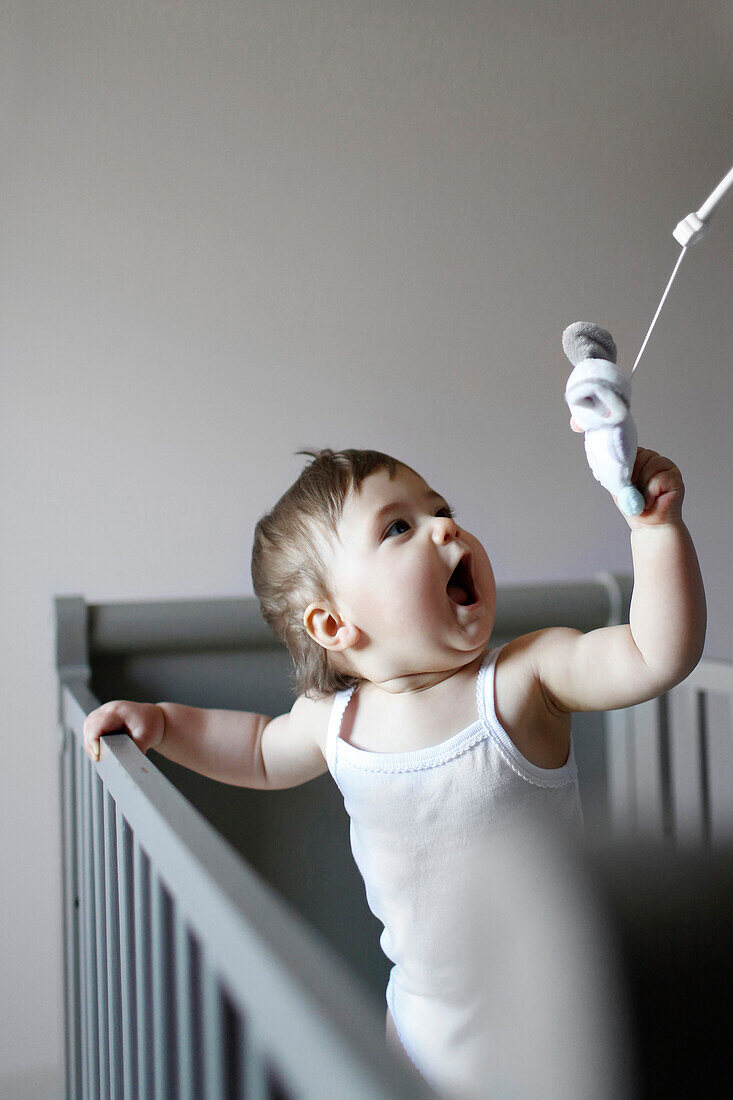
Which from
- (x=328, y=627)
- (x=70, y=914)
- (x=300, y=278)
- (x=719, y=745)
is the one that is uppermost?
(x=300, y=278)

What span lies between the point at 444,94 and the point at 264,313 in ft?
1.54

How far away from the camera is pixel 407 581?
803mm

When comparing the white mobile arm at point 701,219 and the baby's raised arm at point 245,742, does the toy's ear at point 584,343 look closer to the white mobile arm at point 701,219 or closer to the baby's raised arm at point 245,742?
the white mobile arm at point 701,219

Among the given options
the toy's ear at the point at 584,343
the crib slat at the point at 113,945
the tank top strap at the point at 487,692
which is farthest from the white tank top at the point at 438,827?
the toy's ear at the point at 584,343

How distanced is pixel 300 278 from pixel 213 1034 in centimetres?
120

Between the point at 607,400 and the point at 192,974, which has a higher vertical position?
the point at 607,400

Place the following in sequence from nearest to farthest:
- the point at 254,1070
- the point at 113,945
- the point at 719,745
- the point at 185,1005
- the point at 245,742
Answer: the point at 254,1070
the point at 185,1005
the point at 113,945
the point at 245,742
the point at 719,745

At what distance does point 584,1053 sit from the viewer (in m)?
0.35

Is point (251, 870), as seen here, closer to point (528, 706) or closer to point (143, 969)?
point (143, 969)

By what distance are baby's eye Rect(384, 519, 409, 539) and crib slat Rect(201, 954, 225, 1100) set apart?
432 mm

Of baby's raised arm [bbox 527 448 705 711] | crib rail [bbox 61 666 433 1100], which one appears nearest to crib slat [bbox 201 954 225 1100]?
crib rail [bbox 61 666 433 1100]

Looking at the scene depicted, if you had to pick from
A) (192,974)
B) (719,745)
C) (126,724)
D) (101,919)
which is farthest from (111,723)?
(719,745)

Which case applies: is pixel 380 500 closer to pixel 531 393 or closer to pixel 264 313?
pixel 264 313

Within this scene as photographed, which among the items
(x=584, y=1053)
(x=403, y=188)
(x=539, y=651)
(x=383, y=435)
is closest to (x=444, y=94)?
(x=403, y=188)
